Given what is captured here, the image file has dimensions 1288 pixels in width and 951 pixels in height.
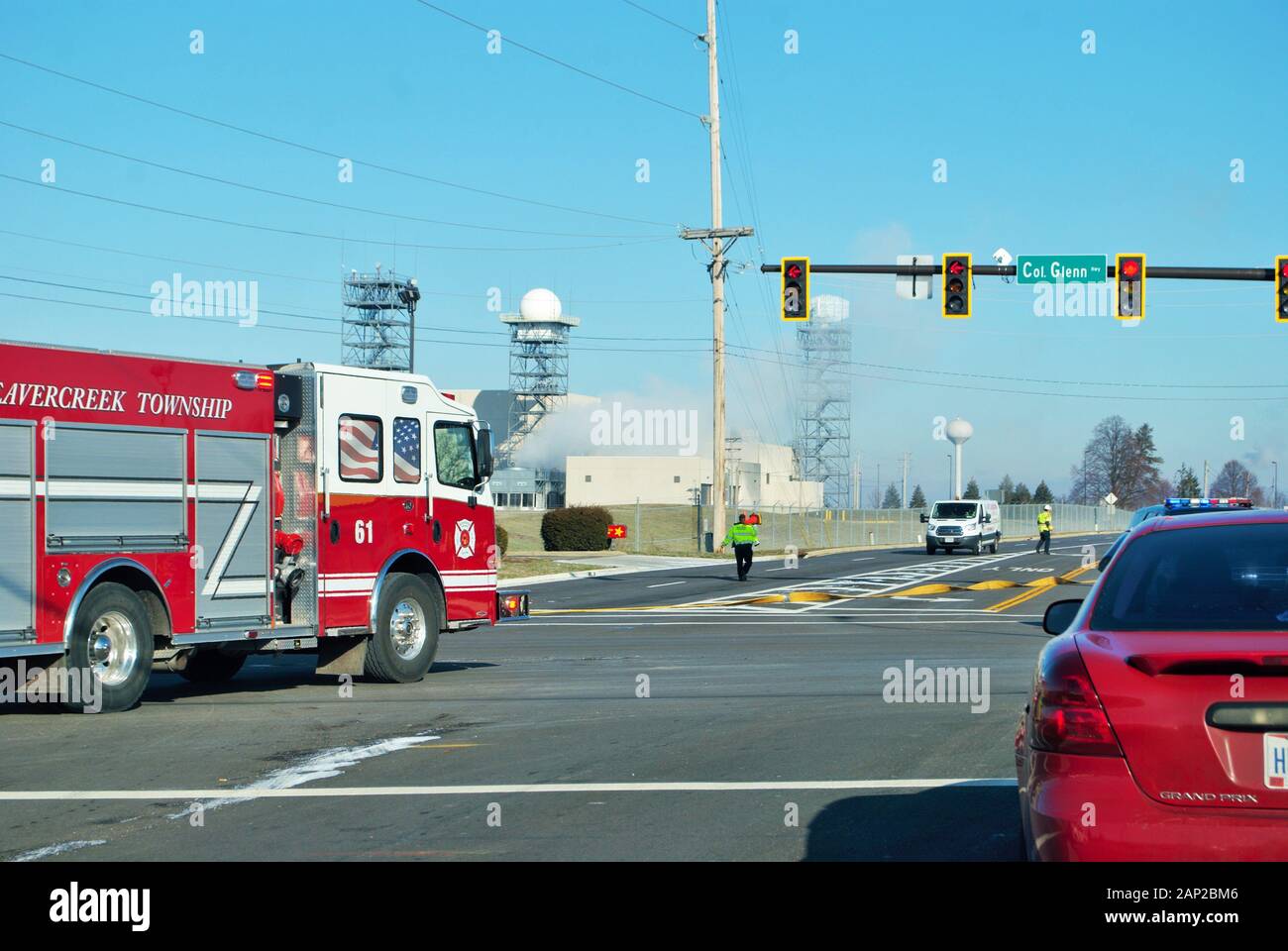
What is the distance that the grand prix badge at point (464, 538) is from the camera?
1582cm

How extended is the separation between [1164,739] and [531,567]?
38.5 metres

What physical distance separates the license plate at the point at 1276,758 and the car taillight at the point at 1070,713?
0.44m

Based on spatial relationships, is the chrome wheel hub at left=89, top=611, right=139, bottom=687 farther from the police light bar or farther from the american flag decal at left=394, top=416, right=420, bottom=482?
the police light bar

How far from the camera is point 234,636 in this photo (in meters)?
13.3

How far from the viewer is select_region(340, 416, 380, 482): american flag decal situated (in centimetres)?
1435

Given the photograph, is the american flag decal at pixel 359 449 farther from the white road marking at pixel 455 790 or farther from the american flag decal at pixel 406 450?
the white road marking at pixel 455 790

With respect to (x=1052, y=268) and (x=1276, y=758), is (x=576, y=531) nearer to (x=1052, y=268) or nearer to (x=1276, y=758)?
(x=1052, y=268)

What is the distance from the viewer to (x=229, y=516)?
43.9 ft

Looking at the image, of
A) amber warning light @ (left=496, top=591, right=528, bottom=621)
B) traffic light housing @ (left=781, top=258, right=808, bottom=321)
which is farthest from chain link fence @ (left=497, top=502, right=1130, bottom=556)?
amber warning light @ (left=496, top=591, right=528, bottom=621)

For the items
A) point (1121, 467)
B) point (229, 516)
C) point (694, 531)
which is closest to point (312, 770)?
point (229, 516)

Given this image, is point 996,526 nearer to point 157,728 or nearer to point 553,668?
point 553,668
